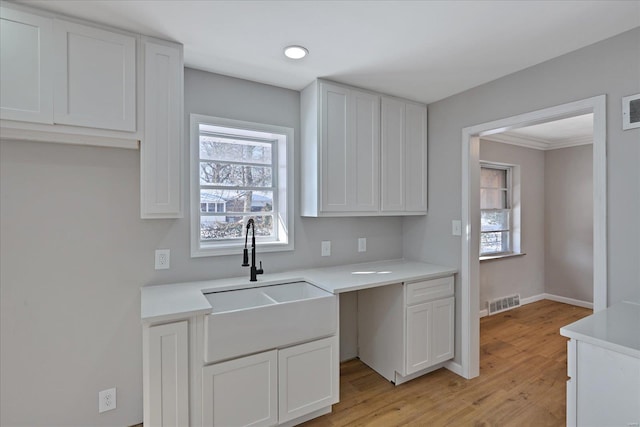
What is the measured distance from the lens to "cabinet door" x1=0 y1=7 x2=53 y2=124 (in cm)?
152

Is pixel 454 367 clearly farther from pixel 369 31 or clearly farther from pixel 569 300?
pixel 569 300

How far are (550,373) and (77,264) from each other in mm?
3689

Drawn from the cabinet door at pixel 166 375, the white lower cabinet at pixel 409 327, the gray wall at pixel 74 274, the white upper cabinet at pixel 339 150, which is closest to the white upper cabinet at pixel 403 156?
the white upper cabinet at pixel 339 150

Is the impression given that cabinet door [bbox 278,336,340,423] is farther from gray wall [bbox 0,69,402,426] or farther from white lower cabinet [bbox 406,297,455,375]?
gray wall [bbox 0,69,402,426]

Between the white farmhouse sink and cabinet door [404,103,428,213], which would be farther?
cabinet door [404,103,428,213]

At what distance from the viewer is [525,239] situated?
15.5 ft

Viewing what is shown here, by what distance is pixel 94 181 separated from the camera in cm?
197

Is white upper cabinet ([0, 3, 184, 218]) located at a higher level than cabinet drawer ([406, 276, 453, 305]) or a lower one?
higher

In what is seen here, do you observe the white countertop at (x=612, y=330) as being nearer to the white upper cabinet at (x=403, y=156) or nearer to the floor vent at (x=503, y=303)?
the white upper cabinet at (x=403, y=156)

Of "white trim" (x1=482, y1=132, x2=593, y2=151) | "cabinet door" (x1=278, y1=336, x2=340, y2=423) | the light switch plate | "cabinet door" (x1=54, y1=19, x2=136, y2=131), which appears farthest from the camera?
"white trim" (x1=482, y1=132, x2=593, y2=151)

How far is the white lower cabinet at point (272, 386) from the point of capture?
5.65 feet

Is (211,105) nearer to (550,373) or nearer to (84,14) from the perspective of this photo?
(84,14)

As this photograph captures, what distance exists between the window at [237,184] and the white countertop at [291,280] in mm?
273

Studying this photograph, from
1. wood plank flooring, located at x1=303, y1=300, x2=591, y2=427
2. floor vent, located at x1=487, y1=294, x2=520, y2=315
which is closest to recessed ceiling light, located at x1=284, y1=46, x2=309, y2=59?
wood plank flooring, located at x1=303, y1=300, x2=591, y2=427
